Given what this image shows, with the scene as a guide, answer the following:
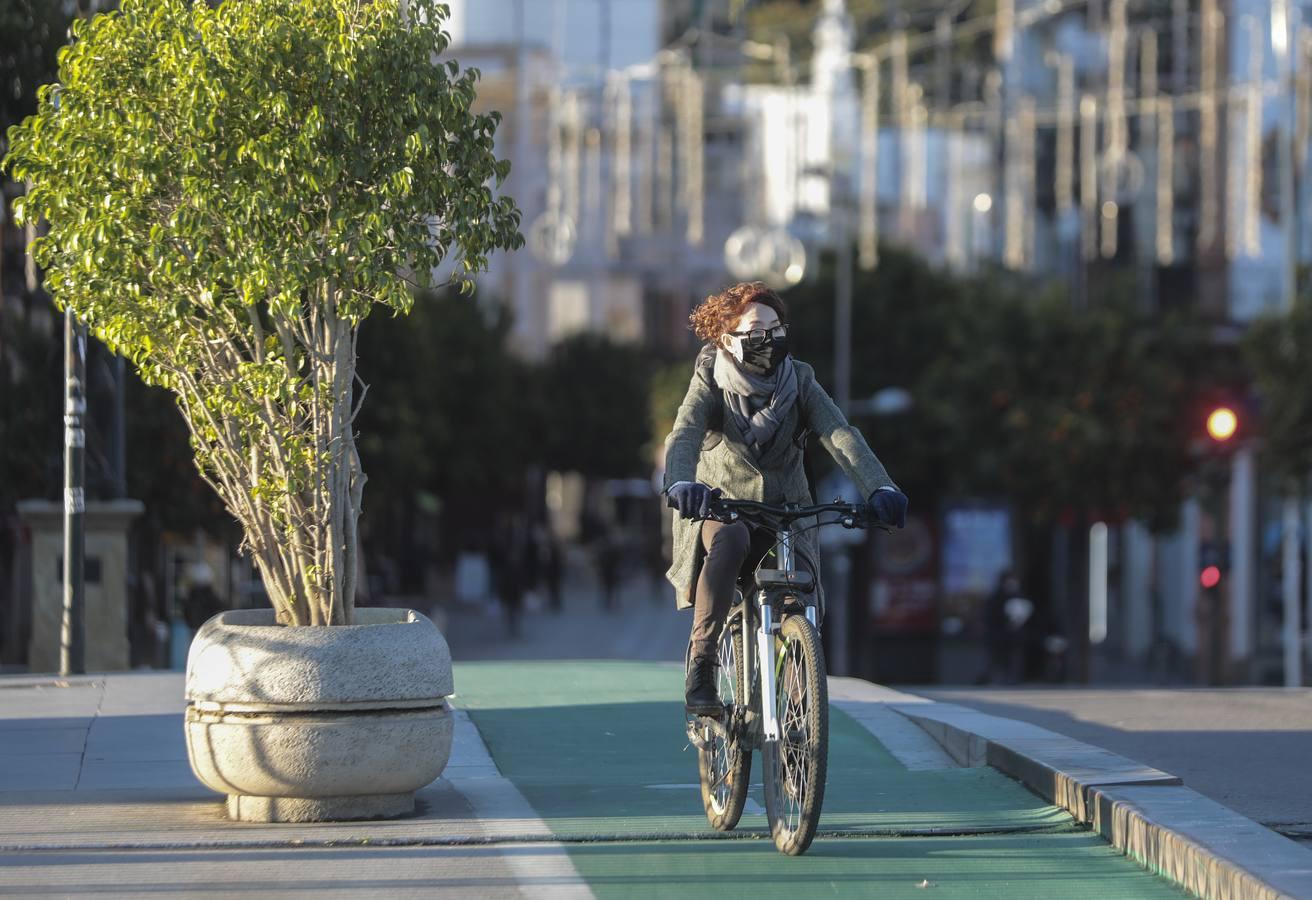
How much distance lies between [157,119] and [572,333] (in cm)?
7491

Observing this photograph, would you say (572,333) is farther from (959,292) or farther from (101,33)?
(101,33)

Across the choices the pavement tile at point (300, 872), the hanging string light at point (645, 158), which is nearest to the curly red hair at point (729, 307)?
the pavement tile at point (300, 872)

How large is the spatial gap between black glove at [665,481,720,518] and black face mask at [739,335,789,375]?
2.21 feet

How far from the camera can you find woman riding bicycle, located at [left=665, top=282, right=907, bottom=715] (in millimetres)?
7594

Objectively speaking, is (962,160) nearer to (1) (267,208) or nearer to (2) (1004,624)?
(2) (1004,624)

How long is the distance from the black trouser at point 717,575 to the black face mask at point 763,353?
0.54m

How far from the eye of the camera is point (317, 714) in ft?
25.3

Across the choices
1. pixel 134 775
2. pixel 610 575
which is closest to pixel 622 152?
pixel 610 575

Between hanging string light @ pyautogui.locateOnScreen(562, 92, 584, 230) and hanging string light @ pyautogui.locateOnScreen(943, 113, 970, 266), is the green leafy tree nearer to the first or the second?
hanging string light @ pyautogui.locateOnScreen(562, 92, 584, 230)

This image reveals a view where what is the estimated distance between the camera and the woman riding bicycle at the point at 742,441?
7594mm

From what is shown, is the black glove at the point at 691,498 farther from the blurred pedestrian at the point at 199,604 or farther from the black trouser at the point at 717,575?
the blurred pedestrian at the point at 199,604

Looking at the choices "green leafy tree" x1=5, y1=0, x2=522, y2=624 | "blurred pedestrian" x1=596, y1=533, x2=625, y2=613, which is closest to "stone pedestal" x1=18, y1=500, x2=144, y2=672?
"green leafy tree" x1=5, y1=0, x2=522, y2=624

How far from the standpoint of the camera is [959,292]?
131ft

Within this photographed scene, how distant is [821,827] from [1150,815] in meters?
1.14
